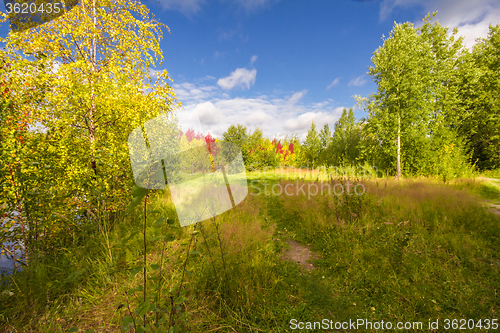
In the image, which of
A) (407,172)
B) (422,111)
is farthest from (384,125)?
(407,172)

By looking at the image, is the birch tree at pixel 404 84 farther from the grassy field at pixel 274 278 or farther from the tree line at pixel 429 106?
the grassy field at pixel 274 278

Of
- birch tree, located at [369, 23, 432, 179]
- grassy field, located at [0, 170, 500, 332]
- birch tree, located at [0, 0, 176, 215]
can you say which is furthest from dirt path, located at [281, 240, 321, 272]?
birch tree, located at [369, 23, 432, 179]

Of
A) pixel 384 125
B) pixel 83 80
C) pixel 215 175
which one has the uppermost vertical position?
pixel 83 80

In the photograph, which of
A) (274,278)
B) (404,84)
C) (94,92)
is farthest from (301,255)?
(404,84)

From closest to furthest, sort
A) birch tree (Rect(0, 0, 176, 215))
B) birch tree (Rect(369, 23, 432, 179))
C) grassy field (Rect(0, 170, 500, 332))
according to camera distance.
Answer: grassy field (Rect(0, 170, 500, 332))
birch tree (Rect(0, 0, 176, 215))
birch tree (Rect(369, 23, 432, 179))

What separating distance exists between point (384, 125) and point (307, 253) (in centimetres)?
1347

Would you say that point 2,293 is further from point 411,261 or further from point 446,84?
point 446,84

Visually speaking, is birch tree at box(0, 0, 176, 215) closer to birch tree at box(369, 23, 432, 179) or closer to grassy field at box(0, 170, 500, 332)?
grassy field at box(0, 170, 500, 332)

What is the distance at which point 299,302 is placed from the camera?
2.57 m

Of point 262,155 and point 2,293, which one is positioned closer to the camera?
point 2,293

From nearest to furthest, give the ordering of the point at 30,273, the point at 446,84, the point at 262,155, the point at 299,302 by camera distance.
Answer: the point at 30,273 < the point at 299,302 < the point at 446,84 < the point at 262,155

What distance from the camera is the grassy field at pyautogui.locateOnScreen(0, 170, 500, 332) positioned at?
203 cm

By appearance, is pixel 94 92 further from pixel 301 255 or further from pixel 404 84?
pixel 404 84

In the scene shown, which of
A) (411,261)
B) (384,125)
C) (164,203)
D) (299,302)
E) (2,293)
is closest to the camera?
(2,293)
